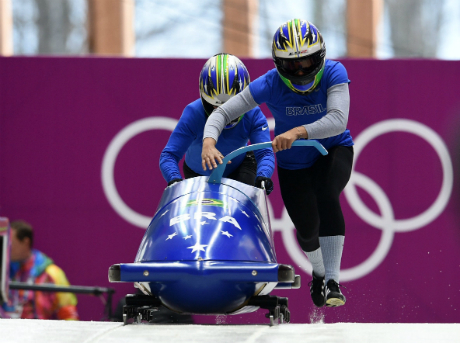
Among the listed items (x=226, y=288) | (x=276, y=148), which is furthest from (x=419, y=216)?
(x=226, y=288)

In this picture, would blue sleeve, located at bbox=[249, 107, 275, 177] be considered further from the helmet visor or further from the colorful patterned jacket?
the colorful patterned jacket

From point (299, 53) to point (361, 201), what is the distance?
2835 millimetres

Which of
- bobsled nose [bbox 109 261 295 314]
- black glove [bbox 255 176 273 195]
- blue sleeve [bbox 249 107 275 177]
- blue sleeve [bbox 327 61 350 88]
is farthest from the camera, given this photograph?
blue sleeve [bbox 249 107 275 177]

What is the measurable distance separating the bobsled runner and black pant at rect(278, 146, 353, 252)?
333mm

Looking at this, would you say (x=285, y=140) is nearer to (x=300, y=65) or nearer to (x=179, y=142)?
(x=300, y=65)

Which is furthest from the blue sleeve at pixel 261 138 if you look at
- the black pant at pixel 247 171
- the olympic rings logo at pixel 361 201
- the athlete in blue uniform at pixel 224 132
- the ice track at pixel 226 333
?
the olympic rings logo at pixel 361 201

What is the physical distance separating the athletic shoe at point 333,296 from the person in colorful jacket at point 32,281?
271 centimetres

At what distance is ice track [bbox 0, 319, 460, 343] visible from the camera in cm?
250

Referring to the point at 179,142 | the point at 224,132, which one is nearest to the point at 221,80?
the point at 224,132

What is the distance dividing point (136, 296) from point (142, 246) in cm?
25

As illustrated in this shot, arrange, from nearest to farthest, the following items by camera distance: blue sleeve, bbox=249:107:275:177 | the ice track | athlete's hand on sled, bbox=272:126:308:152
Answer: the ice track → athlete's hand on sled, bbox=272:126:308:152 → blue sleeve, bbox=249:107:275:177

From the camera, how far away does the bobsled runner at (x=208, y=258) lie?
117 inches

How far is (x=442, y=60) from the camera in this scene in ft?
20.5

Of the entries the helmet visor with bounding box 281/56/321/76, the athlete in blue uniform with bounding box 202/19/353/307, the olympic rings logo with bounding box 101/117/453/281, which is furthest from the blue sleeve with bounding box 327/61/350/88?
the olympic rings logo with bounding box 101/117/453/281
